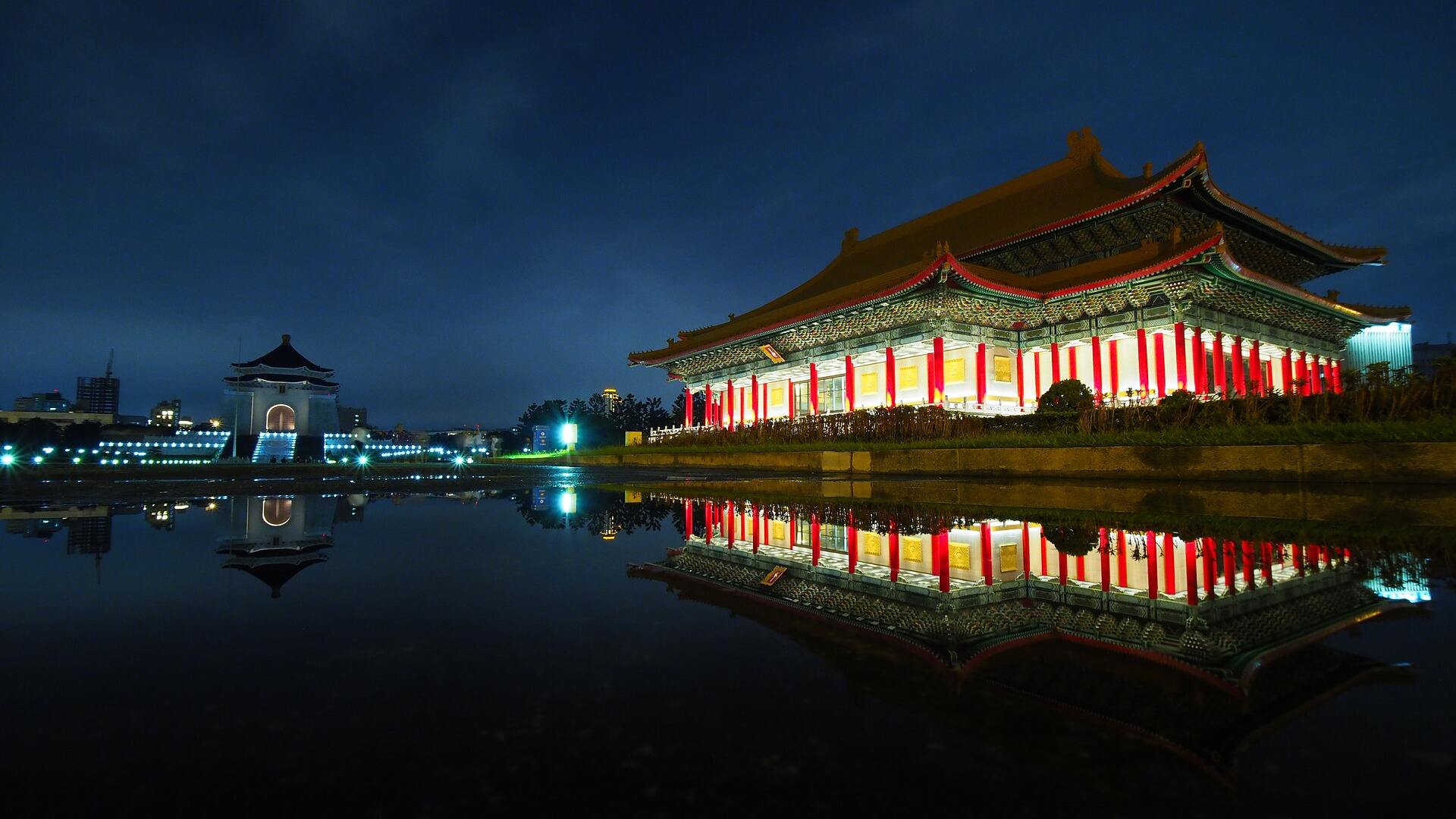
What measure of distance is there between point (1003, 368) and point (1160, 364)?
14.8ft

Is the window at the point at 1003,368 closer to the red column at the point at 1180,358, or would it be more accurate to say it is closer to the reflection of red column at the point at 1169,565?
the red column at the point at 1180,358

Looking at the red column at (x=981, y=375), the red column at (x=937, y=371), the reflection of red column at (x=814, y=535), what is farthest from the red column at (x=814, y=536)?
the red column at (x=981, y=375)

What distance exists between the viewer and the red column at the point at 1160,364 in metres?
17.7

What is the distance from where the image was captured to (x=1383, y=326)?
25906 millimetres

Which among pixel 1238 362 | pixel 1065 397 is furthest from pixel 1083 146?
pixel 1065 397

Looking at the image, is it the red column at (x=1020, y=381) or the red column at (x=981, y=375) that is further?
the red column at (x=1020, y=381)

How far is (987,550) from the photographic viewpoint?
3.83 metres

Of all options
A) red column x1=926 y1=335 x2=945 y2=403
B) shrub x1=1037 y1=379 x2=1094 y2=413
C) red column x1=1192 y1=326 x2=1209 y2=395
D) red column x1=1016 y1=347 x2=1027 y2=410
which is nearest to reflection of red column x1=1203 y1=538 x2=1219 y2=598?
shrub x1=1037 y1=379 x2=1094 y2=413

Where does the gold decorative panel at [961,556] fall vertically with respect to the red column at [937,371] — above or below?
below

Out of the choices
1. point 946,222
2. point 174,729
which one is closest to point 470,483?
point 174,729

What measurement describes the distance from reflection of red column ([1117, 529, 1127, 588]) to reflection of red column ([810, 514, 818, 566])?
4.51 feet

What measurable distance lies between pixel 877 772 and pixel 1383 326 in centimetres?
3530

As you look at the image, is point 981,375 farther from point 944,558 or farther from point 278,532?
point 278,532

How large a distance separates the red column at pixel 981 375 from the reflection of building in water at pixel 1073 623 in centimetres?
1673
